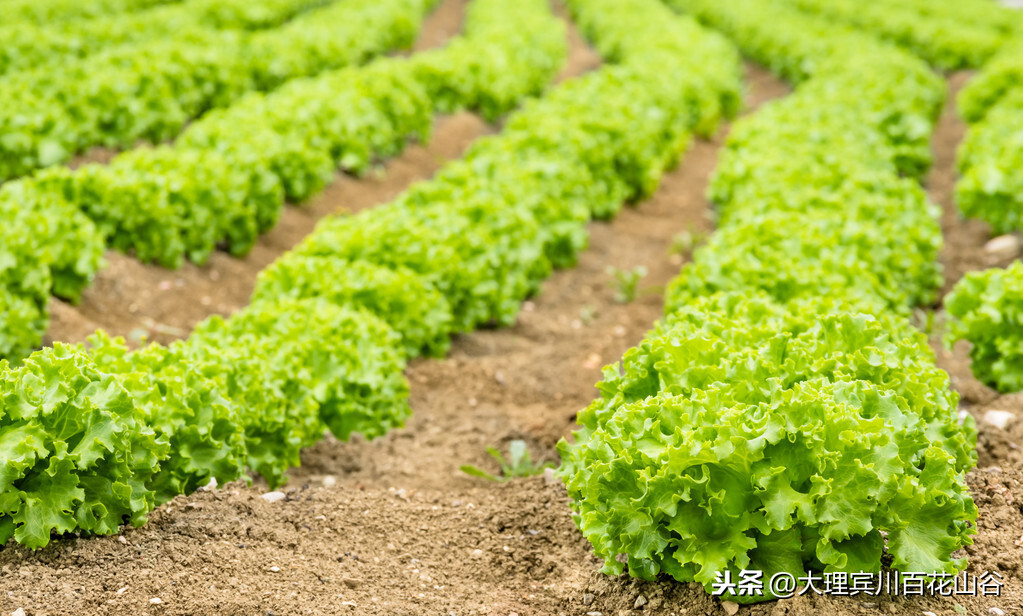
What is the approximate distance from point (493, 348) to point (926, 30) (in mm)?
20084

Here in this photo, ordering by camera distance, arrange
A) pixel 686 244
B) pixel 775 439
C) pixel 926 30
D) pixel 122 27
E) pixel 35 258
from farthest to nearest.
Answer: pixel 926 30 < pixel 122 27 < pixel 686 244 < pixel 35 258 < pixel 775 439

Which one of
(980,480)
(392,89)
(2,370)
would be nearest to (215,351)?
(2,370)

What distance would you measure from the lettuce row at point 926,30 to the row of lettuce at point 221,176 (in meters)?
11.6

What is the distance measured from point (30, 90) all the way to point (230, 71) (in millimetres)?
4062

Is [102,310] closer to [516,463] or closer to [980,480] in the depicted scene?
[516,463]

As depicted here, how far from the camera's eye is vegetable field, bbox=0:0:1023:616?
444cm

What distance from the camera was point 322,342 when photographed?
6.83 meters

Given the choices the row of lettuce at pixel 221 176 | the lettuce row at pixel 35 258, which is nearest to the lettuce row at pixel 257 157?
the row of lettuce at pixel 221 176

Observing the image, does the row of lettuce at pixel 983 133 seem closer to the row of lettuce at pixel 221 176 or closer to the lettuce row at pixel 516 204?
the lettuce row at pixel 516 204

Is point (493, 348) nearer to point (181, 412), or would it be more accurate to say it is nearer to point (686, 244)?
point (686, 244)

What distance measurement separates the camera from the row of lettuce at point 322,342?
15.8ft

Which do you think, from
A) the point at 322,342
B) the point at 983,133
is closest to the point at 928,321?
the point at 322,342

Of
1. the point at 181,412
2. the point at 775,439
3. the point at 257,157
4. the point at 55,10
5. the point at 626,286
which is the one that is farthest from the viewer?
the point at 55,10

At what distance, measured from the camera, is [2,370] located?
4.95 meters
